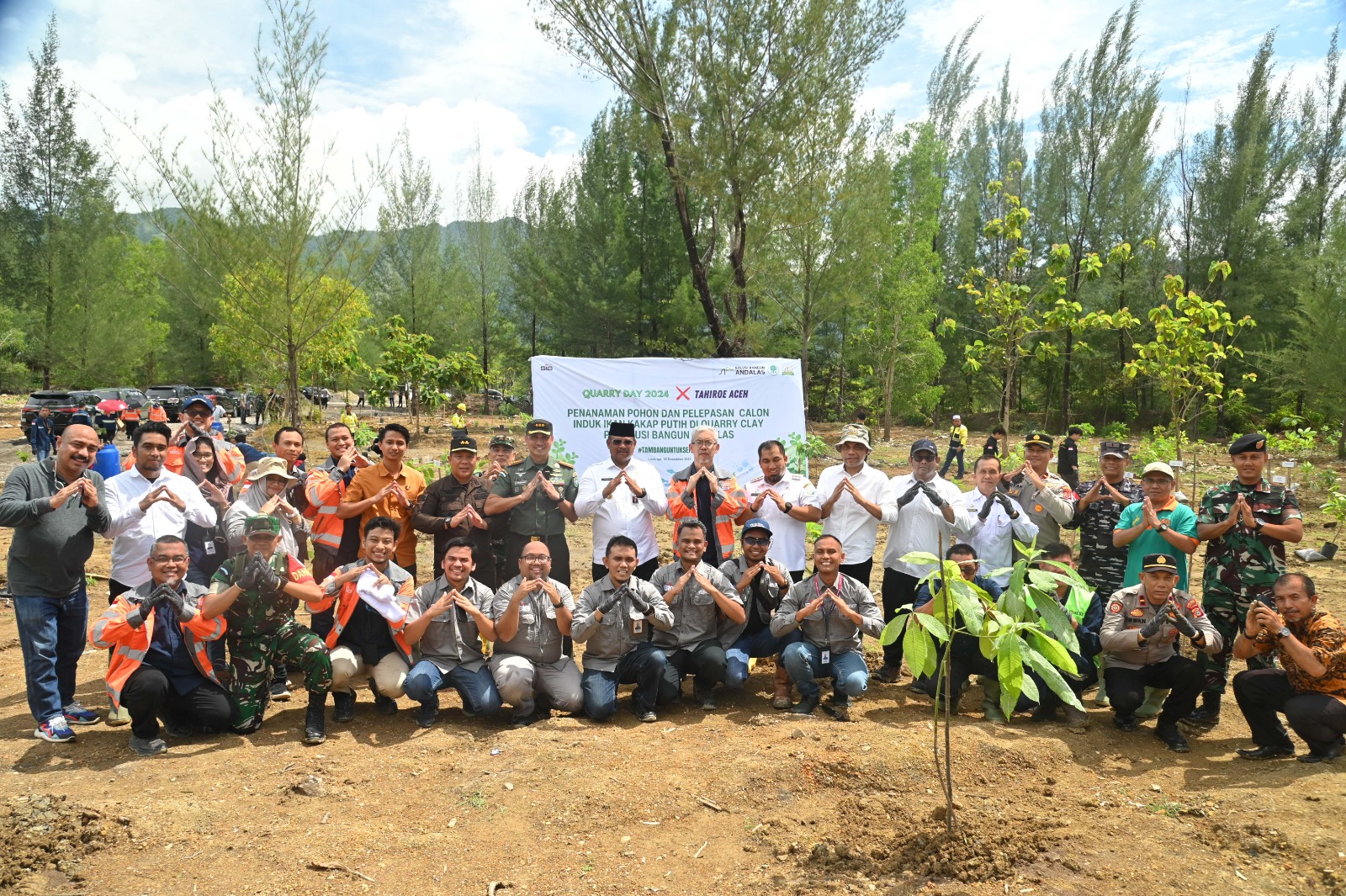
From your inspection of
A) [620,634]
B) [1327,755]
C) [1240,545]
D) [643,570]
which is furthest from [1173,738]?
[643,570]

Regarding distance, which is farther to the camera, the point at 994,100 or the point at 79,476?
the point at 994,100

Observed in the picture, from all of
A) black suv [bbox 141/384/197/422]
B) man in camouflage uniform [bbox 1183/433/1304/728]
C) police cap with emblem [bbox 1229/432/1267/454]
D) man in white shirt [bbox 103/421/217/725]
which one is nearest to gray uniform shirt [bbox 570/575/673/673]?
man in white shirt [bbox 103/421/217/725]

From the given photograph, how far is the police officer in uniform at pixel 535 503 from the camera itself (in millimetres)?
5867

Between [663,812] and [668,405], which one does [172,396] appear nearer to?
[668,405]

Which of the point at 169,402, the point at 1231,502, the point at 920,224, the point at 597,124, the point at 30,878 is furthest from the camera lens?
the point at 169,402

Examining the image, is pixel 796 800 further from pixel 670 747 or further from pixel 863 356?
pixel 863 356

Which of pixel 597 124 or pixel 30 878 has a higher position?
pixel 597 124

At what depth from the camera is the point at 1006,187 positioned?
32594 mm

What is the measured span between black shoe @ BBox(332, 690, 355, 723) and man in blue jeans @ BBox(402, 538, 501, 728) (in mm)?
354

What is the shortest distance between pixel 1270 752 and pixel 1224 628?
89 cm

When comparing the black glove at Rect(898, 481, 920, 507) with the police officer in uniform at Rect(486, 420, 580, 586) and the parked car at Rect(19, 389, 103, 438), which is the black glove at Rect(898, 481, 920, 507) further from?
the parked car at Rect(19, 389, 103, 438)

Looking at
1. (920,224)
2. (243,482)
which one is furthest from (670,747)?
(920,224)

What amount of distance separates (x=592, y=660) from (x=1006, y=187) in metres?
32.3

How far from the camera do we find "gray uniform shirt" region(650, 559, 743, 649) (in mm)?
5484
